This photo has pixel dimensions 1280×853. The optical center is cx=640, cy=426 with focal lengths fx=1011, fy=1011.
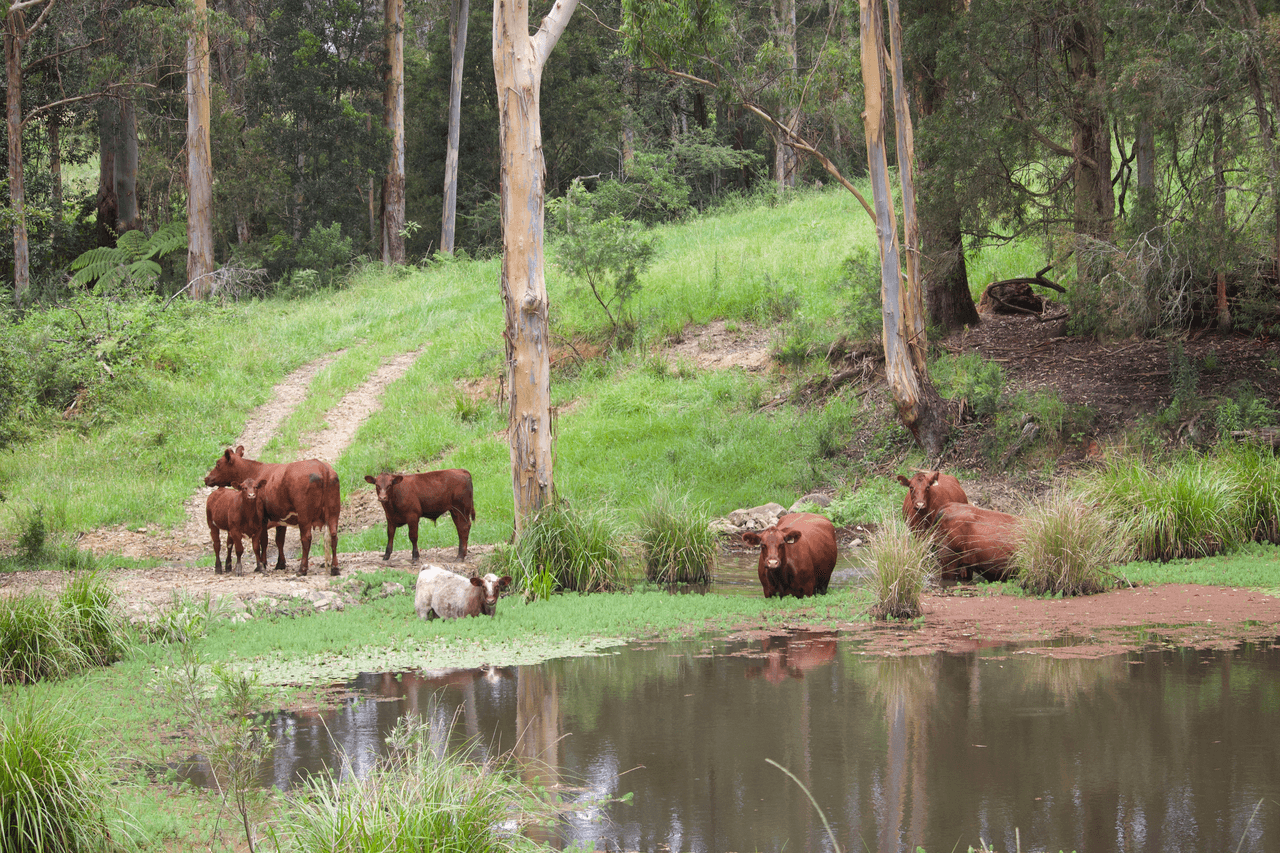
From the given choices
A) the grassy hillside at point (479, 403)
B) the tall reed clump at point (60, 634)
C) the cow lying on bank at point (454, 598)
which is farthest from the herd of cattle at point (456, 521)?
the tall reed clump at point (60, 634)

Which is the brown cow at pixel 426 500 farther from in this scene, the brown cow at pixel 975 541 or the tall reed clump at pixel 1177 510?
the tall reed clump at pixel 1177 510

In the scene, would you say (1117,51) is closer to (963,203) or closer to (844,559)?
(963,203)

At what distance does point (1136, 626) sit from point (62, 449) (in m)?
18.9

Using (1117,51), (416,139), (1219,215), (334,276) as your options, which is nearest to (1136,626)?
(1219,215)

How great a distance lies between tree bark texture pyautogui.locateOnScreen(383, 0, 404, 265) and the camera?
36.8 metres

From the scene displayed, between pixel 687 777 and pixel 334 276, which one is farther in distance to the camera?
pixel 334 276

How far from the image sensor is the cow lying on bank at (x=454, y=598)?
9.90 meters

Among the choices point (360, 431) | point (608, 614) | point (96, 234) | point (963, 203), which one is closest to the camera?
point (608, 614)

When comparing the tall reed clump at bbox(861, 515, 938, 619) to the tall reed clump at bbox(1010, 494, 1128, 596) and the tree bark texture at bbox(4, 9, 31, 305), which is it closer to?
the tall reed clump at bbox(1010, 494, 1128, 596)

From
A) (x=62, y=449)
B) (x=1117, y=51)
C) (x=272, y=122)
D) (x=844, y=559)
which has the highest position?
(x=272, y=122)

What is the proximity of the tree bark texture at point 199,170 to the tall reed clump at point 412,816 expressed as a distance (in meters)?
28.2

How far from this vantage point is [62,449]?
769 inches

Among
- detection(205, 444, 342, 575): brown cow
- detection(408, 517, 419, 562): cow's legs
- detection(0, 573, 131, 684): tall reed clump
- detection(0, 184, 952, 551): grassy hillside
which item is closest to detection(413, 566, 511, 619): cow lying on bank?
detection(205, 444, 342, 575): brown cow

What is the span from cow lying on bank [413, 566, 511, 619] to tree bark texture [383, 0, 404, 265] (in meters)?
29.0
